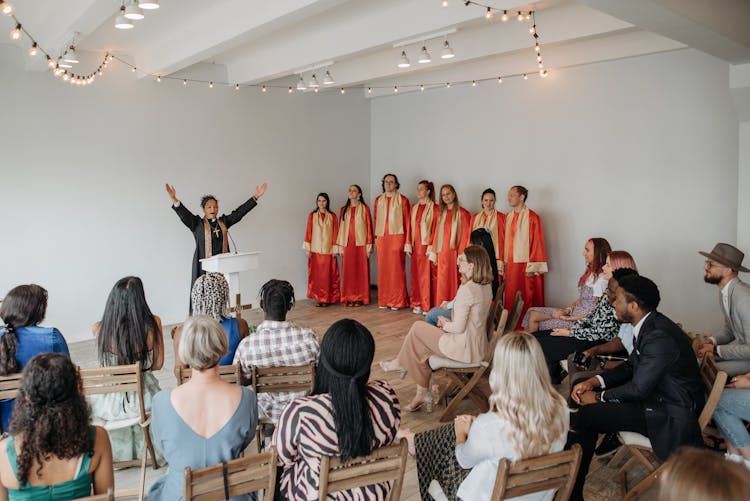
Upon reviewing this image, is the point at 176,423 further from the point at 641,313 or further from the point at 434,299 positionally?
the point at 434,299

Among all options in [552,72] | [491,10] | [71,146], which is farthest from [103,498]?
[552,72]

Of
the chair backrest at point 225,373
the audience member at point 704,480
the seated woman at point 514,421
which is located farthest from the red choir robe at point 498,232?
the audience member at point 704,480

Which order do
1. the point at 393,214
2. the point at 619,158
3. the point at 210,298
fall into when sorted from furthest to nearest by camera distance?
1. the point at 393,214
2. the point at 619,158
3. the point at 210,298

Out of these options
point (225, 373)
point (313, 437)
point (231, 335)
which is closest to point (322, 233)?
point (231, 335)

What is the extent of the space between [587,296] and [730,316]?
1.32 metres

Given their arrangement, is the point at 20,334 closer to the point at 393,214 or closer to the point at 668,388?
the point at 668,388

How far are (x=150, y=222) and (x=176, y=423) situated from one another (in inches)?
211

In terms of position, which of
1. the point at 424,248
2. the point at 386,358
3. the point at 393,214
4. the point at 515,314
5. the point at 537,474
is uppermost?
the point at 393,214

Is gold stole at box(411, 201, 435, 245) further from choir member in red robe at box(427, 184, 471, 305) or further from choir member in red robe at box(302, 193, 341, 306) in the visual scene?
choir member in red robe at box(302, 193, 341, 306)

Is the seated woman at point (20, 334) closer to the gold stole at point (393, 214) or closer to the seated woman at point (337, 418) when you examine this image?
the seated woman at point (337, 418)

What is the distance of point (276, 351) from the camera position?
10.8 feet

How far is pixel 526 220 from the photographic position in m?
6.83

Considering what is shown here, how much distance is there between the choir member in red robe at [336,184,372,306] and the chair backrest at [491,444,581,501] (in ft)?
20.5

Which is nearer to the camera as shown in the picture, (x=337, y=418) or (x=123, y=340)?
(x=337, y=418)
